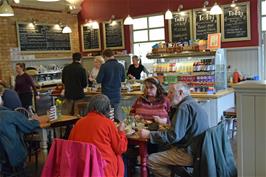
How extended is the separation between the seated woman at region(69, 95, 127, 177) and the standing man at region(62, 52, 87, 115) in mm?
3056

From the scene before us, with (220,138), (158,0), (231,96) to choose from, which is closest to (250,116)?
(220,138)

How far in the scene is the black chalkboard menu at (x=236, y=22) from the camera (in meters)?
7.65

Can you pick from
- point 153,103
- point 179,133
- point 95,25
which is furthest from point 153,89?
point 95,25

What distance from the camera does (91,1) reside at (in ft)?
34.6

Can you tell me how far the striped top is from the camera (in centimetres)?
412

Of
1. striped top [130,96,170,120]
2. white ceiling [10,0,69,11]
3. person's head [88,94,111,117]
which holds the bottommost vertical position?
striped top [130,96,170,120]

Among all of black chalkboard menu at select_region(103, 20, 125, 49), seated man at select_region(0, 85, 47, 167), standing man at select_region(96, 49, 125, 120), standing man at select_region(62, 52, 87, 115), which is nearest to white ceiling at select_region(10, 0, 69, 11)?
black chalkboard menu at select_region(103, 20, 125, 49)

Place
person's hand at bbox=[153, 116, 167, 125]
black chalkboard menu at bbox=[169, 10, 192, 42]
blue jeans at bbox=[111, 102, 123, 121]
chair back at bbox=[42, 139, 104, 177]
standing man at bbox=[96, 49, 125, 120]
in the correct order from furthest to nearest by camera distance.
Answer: black chalkboard menu at bbox=[169, 10, 192, 42]
blue jeans at bbox=[111, 102, 123, 121]
standing man at bbox=[96, 49, 125, 120]
person's hand at bbox=[153, 116, 167, 125]
chair back at bbox=[42, 139, 104, 177]

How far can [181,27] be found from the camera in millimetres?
8609

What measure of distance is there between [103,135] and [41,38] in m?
7.63

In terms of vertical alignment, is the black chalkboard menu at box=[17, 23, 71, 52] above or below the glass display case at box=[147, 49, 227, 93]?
above

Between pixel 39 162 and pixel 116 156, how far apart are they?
2.65m

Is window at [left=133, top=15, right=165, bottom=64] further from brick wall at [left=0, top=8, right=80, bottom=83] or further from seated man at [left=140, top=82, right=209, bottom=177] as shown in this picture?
seated man at [left=140, top=82, right=209, bottom=177]

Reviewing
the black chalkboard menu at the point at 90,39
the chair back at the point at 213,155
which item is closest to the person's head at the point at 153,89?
the chair back at the point at 213,155
